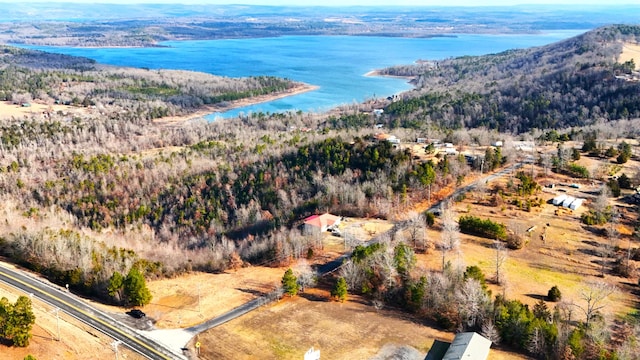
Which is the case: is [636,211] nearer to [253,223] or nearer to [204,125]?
[253,223]

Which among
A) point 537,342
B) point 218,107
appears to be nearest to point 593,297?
point 537,342

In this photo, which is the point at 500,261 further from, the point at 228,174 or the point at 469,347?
the point at 228,174

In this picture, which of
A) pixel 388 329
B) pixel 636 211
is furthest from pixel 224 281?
pixel 636 211

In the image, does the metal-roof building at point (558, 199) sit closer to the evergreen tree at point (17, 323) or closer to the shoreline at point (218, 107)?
the evergreen tree at point (17, 323)

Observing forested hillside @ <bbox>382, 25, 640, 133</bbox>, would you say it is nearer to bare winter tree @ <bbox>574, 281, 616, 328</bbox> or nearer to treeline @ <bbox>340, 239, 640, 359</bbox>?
bare winter tree @ <bbox>574, 281, 616, 328</bbox>

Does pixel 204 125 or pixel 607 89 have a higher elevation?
pixel 607 89

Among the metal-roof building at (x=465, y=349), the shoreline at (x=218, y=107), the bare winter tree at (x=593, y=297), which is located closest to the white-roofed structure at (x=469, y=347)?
the metal-roof building at (x=465, y=349)

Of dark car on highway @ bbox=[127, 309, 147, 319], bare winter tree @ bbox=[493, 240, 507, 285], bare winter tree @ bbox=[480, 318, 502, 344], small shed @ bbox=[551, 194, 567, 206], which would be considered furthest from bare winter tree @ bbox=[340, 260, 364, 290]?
small shed @ bbox=[551, 194, 567, 206]
